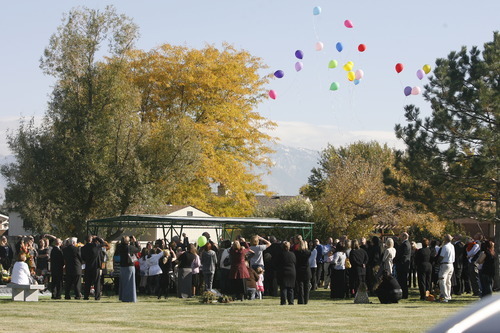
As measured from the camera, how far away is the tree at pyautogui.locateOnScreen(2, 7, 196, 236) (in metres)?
38.7

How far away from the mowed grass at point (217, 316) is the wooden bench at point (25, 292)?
249 mm

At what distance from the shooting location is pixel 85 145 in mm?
38719

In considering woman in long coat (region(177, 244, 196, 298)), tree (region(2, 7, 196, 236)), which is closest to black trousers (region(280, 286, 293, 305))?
woman in long coat (region(177, 244, 196, 298))

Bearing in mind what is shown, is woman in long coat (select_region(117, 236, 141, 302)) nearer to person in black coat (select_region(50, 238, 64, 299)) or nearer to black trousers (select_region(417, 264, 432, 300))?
person in black coat (select_region(50, 238, 64, 299))

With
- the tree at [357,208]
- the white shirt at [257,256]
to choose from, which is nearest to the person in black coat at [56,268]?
the white shirt at [257,256]

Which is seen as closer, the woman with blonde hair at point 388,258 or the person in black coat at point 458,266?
the woman with blonde hair at point 388,258

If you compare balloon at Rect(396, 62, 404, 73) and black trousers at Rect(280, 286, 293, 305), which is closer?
black trousers at Rect(280, 286, 293, 305)

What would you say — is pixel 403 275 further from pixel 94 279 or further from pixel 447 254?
pixel 94 279

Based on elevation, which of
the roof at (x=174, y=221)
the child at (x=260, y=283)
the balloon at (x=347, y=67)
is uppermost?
the balloon at (x=347, y=67)

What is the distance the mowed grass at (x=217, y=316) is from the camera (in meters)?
15.7

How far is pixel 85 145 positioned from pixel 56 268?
1541 centimetres

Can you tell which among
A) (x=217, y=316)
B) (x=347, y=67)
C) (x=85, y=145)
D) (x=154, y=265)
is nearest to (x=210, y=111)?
(x=85, y=145)

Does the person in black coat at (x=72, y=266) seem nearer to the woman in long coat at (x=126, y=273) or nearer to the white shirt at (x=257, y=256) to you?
the woman in long coat at (x=126, y=273)

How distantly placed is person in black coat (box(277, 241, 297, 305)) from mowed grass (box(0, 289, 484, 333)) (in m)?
0.45
